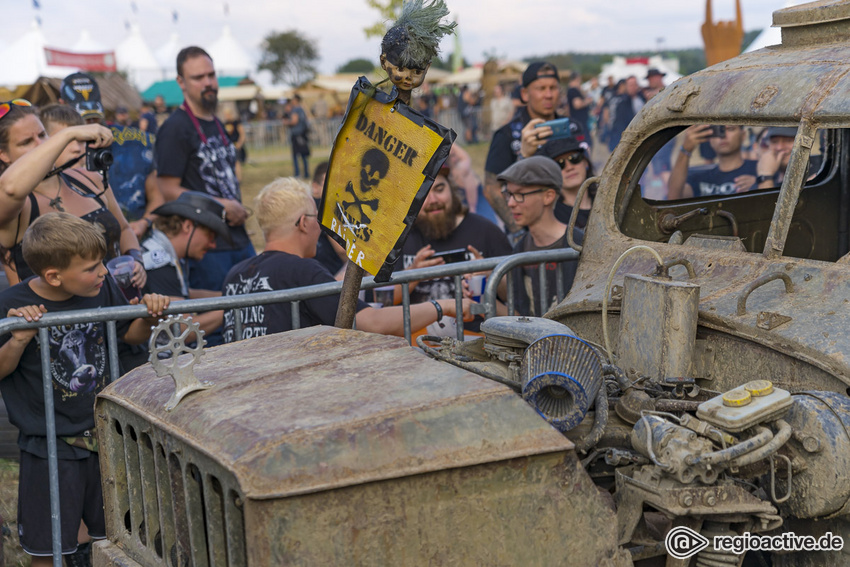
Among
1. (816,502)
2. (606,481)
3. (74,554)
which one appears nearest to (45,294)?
(74,554)

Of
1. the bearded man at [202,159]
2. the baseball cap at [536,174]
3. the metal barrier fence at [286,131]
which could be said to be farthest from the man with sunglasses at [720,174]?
the metal barrier fence at [286,131]

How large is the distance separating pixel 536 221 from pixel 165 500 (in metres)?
3.40

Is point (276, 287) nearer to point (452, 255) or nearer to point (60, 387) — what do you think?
point (60, 387)

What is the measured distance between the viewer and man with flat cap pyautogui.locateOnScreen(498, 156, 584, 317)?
17.4 feet

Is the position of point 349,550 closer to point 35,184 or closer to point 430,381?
point 430,381

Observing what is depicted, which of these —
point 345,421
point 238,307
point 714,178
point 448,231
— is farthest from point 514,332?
point 714,178

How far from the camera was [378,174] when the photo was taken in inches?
114

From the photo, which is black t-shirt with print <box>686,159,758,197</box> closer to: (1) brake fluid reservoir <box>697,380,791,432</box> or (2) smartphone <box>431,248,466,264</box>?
(2) smartphone <box>431,248,466,264</box>

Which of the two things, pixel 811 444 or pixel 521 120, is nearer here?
pixel 811 444

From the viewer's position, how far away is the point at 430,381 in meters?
2.50

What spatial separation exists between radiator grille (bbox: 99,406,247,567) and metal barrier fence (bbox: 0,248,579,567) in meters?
1.02

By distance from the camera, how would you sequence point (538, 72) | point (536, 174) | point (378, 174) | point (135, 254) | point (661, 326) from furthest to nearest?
point (538, 72) < point (536, 174) < point (135, 254) < point (661, 326) < point (378, 174)

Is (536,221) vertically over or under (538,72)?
under

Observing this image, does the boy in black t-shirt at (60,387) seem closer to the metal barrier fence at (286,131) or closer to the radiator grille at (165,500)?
the radiator grille at (165,500)
